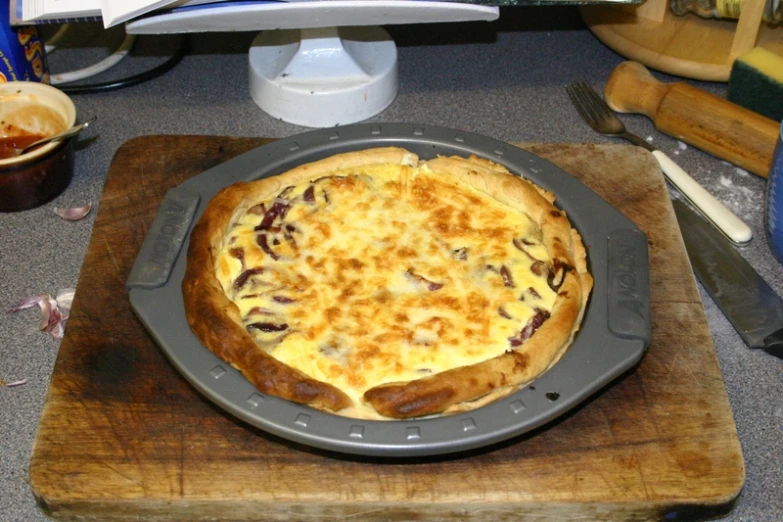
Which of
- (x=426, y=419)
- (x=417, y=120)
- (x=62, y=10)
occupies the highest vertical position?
(x=62, y=10)

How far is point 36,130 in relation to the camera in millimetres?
2301

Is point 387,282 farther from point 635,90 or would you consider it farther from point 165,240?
point 635,90

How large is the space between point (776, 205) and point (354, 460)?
121 centimetres

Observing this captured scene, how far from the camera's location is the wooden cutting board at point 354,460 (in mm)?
1499

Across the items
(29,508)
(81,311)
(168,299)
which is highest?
(168,299)

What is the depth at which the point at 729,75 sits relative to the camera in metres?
2.60

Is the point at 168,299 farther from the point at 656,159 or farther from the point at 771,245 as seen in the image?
the point at 771,245

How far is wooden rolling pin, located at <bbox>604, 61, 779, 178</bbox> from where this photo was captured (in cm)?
229

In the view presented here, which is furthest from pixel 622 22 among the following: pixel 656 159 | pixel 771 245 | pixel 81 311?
pixel 81 311

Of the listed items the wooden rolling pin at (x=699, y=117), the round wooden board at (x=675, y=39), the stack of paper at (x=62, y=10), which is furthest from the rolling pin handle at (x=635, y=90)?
the stack of paper at (x=62, y=10)

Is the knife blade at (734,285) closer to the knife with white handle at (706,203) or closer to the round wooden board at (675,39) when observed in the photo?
the knife with white handle at (706,203)

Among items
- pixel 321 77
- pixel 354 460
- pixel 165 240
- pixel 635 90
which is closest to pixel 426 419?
pixel 354 460

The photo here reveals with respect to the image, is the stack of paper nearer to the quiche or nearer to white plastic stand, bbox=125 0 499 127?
white plastic stand, bbox=125 0 499 127

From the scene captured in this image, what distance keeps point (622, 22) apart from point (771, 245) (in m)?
1.03
